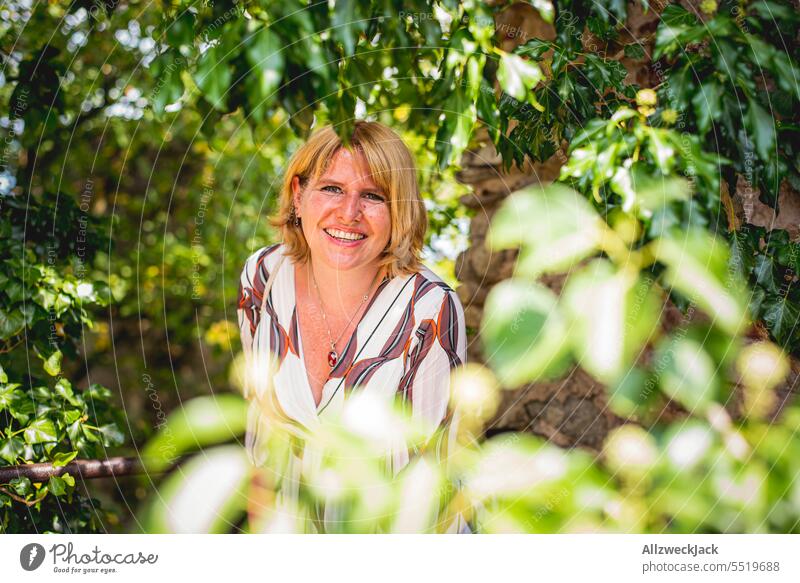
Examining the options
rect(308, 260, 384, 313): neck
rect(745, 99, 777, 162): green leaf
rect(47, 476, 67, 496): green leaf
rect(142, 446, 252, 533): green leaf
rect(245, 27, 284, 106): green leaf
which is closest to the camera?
rect(245, 27, 284, 106): green leaf

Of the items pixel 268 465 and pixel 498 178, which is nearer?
pixel 268 465

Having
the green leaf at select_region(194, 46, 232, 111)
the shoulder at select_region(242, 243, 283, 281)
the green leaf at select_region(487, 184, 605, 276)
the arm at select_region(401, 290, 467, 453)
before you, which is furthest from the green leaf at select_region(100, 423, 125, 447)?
the green leaf at select_region(487, 184, 605, 276)

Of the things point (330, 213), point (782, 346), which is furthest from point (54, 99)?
point (782, 346)

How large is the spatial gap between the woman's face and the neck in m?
0.01

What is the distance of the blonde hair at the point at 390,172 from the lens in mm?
1163

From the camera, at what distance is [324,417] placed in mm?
1178

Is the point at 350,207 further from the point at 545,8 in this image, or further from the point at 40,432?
the point at 40,432

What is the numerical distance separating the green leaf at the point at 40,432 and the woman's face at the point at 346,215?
56cm

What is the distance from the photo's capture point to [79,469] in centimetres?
119

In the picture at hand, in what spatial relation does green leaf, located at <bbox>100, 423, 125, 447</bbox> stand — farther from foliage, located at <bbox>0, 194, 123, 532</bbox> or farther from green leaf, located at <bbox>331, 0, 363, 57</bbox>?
green leaf, located at <bbox>331, 0, 363, 57</bbox>

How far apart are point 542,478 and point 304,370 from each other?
651 millimetres

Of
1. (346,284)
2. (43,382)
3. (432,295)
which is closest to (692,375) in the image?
(432,295)

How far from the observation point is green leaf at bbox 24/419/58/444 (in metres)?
1.16

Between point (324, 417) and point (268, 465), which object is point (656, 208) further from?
point (268, 465)
